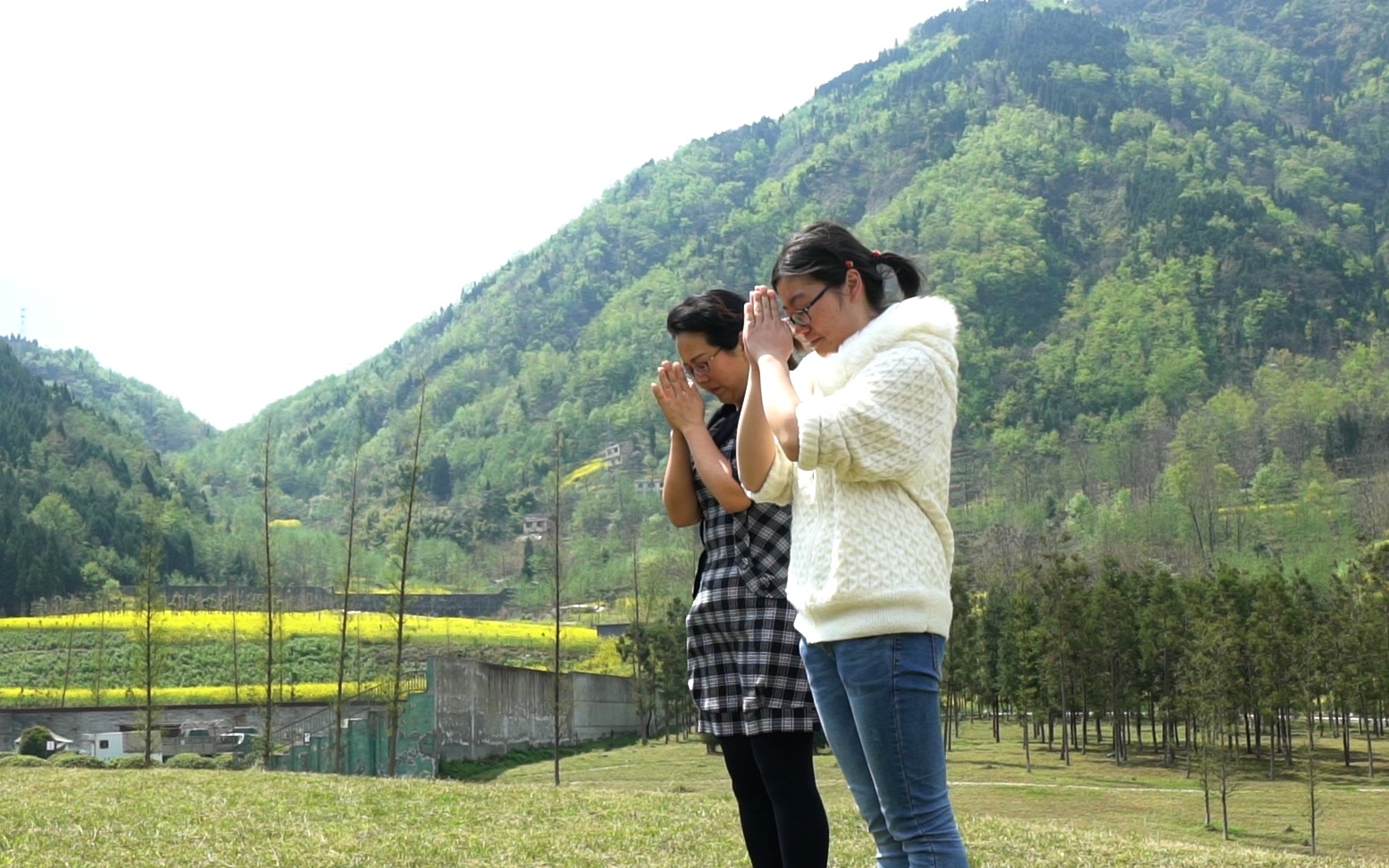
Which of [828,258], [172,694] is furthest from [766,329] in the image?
[172,694]

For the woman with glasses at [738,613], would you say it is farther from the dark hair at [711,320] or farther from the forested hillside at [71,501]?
the forested hillside at [71,501]

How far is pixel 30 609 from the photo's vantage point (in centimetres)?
7681

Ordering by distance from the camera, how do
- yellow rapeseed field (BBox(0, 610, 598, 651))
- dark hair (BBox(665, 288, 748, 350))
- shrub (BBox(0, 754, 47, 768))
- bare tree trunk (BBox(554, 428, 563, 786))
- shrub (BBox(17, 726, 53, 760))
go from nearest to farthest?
dark hair (BBox(665, 288, 748, 350)) < shrub (BBox(0, 754, 47, 768)) < bare tree trunk (BBox(554, 428, 563, 786)) < shrub (BBox(17, 726, 53, 760)) < yellow rapeseed field (BBox(0, 610, 598, 651))

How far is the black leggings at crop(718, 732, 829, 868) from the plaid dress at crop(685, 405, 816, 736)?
0.15ft

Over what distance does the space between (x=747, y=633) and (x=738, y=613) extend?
6cm

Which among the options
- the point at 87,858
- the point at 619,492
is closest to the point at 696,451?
the point at 87,858

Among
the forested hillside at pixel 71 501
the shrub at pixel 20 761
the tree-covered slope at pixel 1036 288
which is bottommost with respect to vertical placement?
the shrub at pixel 20 761

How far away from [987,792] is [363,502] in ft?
398

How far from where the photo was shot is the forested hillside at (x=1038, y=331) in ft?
340

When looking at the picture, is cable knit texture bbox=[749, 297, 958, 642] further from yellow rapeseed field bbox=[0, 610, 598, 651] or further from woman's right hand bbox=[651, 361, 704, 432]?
yellow rapeseed field bbox=[0, 610, 598, 651]

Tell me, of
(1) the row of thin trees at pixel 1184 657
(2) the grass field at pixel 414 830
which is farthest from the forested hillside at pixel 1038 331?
(2) the grass field at pixel 414 830

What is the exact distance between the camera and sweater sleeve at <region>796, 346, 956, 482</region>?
2.77m

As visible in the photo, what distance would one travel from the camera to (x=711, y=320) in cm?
356

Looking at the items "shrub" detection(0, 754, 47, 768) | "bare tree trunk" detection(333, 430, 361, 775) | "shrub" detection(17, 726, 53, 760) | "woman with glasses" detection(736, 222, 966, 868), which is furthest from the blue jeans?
"shrub" detection(17, 726, 53, 760)
